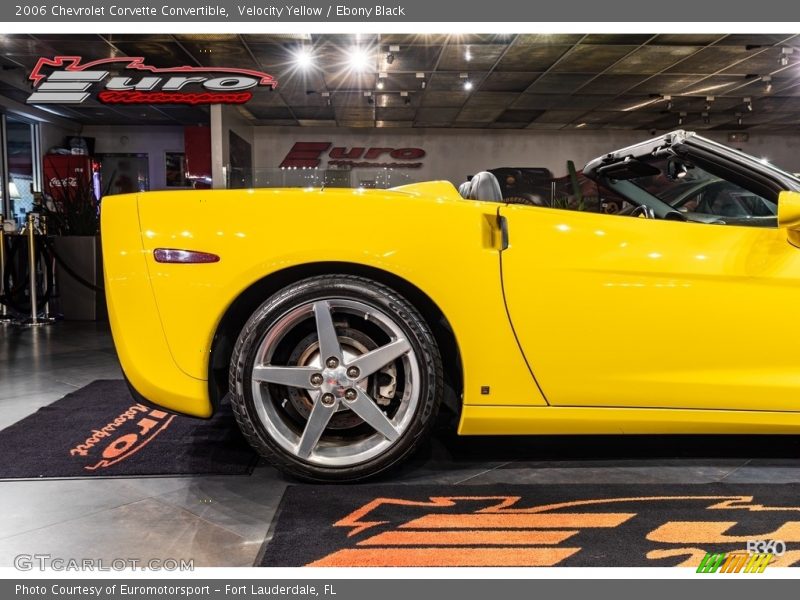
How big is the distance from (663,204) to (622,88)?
1022 cm

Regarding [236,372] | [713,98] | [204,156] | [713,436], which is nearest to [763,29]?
[713,98]

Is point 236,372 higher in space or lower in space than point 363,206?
lower

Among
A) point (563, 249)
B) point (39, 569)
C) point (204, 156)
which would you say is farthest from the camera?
point (204, 156)

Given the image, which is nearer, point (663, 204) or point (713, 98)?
point (663, 204)

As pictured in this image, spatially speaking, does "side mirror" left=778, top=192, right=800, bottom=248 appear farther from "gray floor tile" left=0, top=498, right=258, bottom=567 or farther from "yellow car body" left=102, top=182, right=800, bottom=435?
"gray floor tile" left=0, top=498, right=258, bottom=567

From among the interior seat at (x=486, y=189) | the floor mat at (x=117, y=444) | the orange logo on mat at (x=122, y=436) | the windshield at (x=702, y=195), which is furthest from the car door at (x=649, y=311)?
the orange logo on mat at (x=122, y=436)

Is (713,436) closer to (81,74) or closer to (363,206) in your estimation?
(363,206)

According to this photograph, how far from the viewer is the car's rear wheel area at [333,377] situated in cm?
199

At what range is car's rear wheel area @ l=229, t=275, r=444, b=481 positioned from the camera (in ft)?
6.52

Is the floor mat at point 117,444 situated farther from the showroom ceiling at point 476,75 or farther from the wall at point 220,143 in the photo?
the wall at point 220,143

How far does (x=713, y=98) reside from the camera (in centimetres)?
1305

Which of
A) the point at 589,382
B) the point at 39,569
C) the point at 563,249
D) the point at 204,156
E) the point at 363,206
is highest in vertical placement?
the point at 204,156

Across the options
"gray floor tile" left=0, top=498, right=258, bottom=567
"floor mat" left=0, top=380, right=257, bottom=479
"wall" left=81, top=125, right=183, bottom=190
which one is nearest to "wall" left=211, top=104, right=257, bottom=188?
"wall" left=81, top=125, right=183, bottom=190

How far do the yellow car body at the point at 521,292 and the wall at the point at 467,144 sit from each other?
48.7ft
